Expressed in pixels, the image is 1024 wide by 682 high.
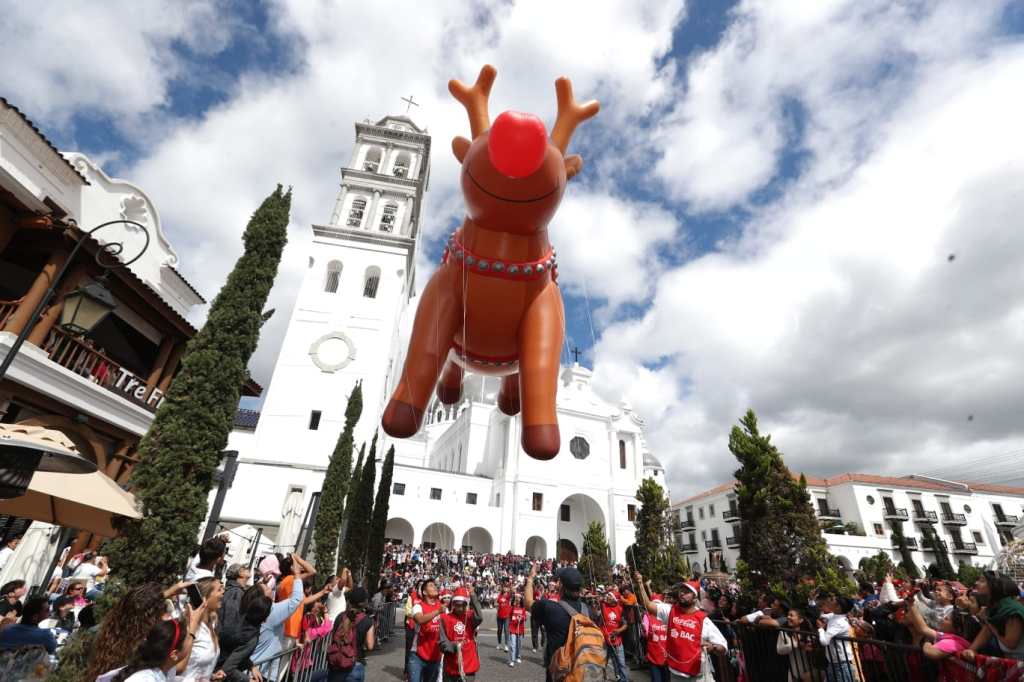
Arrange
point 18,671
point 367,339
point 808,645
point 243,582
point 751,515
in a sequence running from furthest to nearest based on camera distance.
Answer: point 367,339, point 751,515, point 808,645, point 243,582, point 18,671

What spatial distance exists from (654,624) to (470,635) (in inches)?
87.8

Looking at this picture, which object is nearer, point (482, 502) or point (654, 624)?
point (654, 624)

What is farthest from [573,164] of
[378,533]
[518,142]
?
[378,533]

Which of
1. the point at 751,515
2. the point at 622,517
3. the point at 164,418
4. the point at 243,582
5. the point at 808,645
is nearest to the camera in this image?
the point at 243,582

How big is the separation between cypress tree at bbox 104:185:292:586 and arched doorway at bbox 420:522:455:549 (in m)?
26.8

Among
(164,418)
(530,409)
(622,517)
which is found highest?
(622,517)

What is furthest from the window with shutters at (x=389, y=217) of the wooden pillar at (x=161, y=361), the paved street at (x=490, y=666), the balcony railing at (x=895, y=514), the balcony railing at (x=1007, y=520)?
the balcony railing at (x=1007, y=520)

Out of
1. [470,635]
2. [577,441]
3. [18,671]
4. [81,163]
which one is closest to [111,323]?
[81,163]

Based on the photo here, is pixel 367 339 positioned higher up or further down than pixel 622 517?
higher up

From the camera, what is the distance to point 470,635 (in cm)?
610

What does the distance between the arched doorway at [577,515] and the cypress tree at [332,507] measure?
20240mm

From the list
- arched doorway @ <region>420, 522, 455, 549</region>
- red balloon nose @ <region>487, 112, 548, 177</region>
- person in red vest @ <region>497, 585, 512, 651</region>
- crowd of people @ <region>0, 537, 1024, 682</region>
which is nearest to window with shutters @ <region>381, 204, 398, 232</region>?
arched doorway @ <region>420, 522, 455, 549</region>

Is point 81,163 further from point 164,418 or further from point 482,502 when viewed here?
point 482,502

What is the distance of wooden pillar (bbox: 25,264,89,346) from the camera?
9984mm
